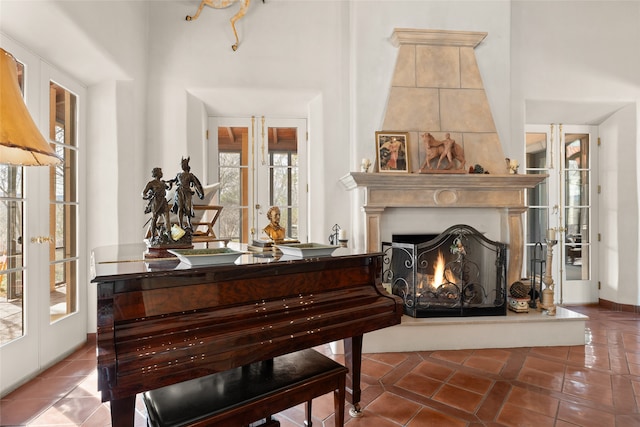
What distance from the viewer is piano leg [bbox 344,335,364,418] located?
1969mm

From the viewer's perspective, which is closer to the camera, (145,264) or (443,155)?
(145,264)

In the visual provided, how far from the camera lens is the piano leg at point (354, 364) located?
6.46ft

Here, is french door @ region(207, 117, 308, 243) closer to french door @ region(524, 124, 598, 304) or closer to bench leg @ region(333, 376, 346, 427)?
bench leg @ region(333, 376, 346, 427)

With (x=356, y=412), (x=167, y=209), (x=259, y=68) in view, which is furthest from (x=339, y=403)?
(x=259, y=68)

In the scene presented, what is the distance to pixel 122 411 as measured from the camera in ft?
3.76

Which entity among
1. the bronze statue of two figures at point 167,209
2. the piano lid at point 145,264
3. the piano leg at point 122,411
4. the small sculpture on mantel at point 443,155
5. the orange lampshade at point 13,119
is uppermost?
the small sculpture on mantel at point 443,155

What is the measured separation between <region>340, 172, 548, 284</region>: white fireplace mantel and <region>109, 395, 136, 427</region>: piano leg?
93.9 inches

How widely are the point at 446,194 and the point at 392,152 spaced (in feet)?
2.15

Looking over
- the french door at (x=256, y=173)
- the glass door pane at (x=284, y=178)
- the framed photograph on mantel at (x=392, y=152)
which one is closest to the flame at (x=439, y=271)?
the framed photograph on mantel at (x=392, y=152)

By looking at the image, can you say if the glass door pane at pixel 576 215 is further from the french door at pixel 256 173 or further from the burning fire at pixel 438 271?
the french door at pixel 256 173

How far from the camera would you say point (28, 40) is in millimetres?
2414

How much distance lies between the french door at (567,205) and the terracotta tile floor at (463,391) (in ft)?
4.59

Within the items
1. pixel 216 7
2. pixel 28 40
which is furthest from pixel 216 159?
pixel 28 40

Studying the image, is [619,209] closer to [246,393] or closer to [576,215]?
[576,215]
